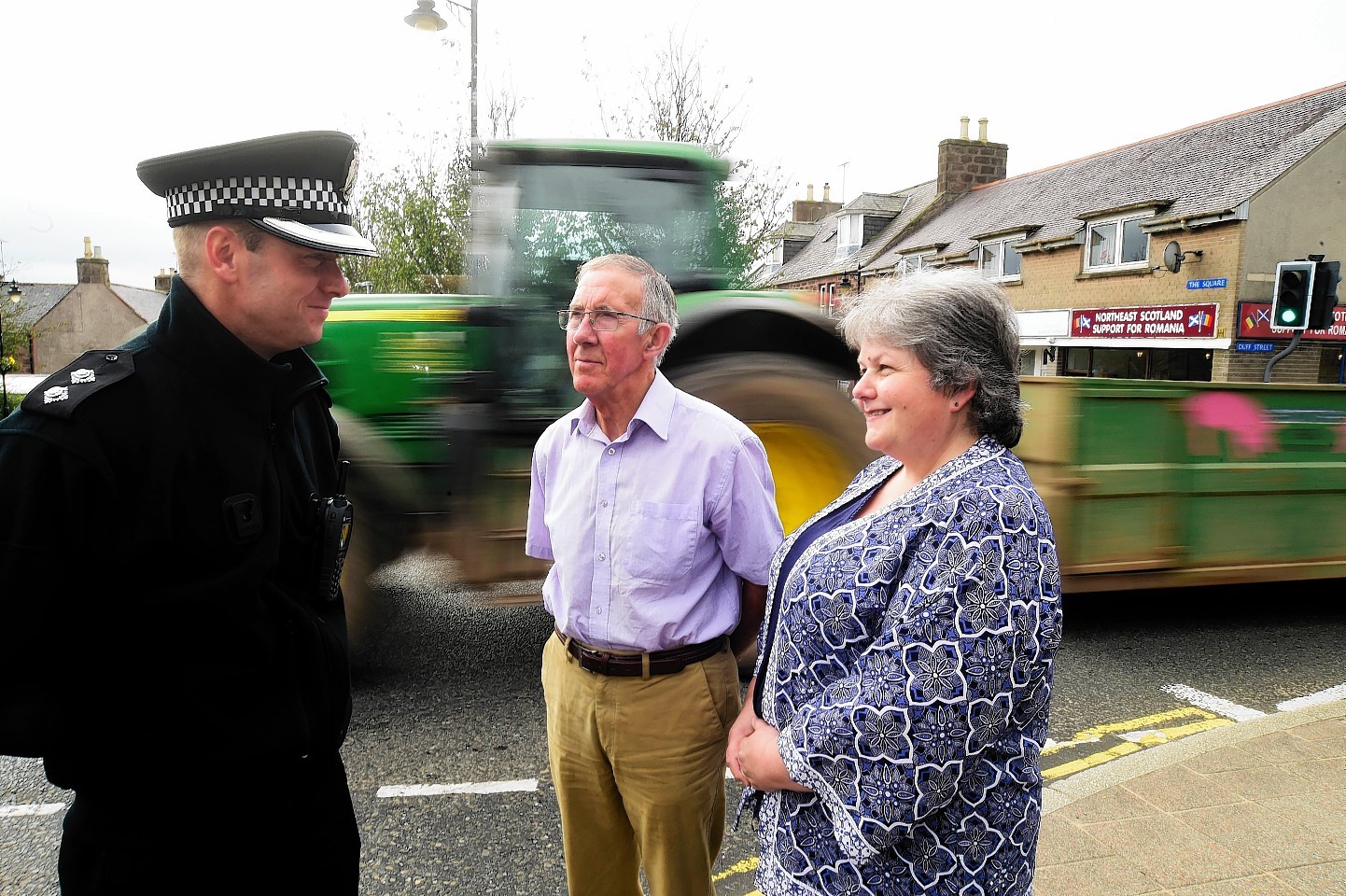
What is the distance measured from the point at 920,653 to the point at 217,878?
1307 millimetres

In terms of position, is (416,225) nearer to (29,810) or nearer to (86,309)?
(29,810)

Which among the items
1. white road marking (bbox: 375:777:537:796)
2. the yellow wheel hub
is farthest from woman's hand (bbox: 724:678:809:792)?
the yellow wheel hub

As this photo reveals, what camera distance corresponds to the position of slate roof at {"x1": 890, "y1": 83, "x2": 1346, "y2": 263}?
16656mm

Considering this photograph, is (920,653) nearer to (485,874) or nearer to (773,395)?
(485,874)

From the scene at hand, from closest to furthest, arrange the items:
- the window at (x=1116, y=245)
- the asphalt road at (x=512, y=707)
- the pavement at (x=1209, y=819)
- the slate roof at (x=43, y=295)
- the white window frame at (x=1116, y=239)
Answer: the pavement at (x=1209, y=819), the asphalt road at (x=512, y=707), the white window frame at (x=1116, y=239), the window at (x=1116, y=245), the slate roof at (x=43, y=295)

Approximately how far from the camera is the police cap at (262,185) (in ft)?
5.28

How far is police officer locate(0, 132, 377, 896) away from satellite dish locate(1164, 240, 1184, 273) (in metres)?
18.9

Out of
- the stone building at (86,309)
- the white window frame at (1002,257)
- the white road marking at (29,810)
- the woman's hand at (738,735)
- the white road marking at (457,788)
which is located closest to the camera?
the woman's hand at (738,735)

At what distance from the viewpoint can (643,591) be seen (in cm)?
207

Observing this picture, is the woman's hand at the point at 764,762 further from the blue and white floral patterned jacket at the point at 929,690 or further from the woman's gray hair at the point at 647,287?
the woman's gray hair at the point at 647,287

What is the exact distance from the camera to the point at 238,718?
1535 mm

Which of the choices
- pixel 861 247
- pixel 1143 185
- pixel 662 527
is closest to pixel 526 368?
pixel 662 527

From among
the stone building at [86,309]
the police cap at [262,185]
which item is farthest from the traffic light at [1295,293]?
the stone building at [86,309]

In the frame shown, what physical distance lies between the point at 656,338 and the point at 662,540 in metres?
0.51
